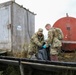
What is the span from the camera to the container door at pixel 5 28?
9.54 meters

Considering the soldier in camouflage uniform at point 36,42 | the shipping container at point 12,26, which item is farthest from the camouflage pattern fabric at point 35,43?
the shipping container at point 12,26

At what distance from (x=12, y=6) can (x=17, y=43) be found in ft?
5.52

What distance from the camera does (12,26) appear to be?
31.3 ft

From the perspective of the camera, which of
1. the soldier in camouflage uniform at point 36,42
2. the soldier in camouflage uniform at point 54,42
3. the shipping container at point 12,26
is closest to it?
the soldier in camouflage uniform at point 54,42

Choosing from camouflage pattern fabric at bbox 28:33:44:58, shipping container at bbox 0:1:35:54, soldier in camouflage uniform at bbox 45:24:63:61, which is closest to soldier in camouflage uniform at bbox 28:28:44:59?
Result: camouflage pattern fabric at bbox 28:33:44:58

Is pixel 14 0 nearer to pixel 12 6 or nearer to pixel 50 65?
pixel 12 6

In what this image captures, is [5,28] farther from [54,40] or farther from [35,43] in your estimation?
[54,40]

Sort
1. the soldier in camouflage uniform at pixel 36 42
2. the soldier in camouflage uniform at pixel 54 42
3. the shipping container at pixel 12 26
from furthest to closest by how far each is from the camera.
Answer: the shipping container at pixel 12 26
the soldier in camouflage uniform at pixel 36 42
the soldier in camouflage uniform at pixel 54 42

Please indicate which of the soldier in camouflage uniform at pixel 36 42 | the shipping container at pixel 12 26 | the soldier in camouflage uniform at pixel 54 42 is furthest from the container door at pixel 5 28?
the soldier in camouflage uniform at pixel 54 42

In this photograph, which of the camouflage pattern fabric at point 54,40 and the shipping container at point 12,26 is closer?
the camouflage pattern fabric at point 54,40

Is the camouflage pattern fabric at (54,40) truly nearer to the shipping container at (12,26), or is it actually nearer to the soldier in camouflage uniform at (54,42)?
the soldier in camouflage uniform at (54,42)

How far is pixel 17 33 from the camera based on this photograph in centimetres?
988

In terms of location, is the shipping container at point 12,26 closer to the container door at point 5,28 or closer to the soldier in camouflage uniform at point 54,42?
the container door at point 5,28

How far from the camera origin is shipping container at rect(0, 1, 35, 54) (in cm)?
952
